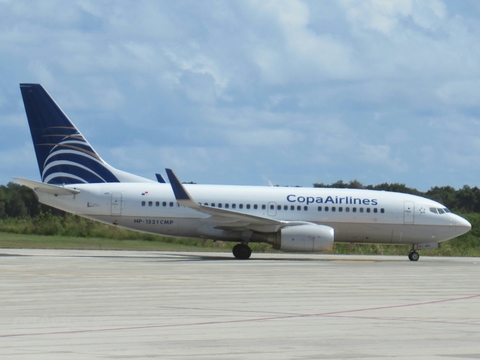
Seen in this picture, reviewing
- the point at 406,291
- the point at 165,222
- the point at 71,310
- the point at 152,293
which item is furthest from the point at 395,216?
the point at 71,310

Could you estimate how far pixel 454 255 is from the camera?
43.7m

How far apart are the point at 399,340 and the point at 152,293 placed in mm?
7241

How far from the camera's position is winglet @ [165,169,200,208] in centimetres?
2966

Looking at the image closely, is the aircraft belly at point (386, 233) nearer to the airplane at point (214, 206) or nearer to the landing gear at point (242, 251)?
the airplane at point (214, 206)

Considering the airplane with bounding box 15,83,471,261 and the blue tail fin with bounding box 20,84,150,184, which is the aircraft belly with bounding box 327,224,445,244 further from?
the blue tail fin with bounding box 20,84,150,184

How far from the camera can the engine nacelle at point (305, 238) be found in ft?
102

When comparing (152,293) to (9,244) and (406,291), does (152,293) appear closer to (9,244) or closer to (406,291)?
(406,291)

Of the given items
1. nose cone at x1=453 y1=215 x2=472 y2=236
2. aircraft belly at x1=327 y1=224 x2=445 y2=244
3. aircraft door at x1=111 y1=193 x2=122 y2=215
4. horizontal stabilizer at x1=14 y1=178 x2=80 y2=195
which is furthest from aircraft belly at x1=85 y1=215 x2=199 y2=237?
nose cone at x1=453 y1=215 x2=472 y2=236

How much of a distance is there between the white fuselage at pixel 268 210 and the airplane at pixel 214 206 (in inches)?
1.6

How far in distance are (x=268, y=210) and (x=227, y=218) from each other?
2.25m

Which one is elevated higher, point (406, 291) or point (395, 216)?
point (395, 216)

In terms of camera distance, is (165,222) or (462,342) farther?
(165,222)

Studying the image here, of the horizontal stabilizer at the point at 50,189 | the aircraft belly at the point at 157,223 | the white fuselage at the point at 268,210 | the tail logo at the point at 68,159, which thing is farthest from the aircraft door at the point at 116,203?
the horizontal stabilizer at the point at 50,189

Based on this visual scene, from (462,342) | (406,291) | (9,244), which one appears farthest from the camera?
(9,244)
